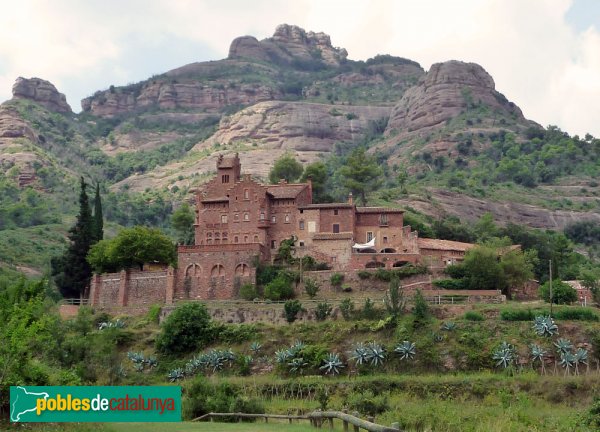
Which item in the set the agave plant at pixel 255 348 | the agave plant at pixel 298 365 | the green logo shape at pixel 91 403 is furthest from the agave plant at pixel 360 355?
the green logo shape at pixel 91 403

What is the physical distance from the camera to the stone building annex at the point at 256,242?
6969 centimetres

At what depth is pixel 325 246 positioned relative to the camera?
7200 cm

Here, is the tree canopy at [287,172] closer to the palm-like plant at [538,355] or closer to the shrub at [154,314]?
the shrub at [154,314]

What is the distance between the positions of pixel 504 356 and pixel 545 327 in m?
3.91

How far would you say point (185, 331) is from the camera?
60.1m

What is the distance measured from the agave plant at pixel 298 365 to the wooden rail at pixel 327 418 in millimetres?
19483

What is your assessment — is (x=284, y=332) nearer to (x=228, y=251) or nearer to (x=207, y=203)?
(x=228, y=251)

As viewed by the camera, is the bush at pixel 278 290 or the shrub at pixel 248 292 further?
the shrub at pixel 248 292

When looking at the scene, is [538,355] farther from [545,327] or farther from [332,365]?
[332,365]

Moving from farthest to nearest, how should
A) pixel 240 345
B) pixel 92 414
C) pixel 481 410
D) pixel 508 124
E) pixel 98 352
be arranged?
pixel 508 124, pixel 240 345, pixel 98 352, pixel 481 410, pixel 92 414

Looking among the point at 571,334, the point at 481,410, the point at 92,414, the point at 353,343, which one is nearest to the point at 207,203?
the point at 353,343

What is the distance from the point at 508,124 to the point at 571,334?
392ft

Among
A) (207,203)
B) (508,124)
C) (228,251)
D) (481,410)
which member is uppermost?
(508,124)

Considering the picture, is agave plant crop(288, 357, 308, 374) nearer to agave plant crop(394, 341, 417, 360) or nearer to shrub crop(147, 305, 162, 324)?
agave plant crop(394, 341, 417, 360)
